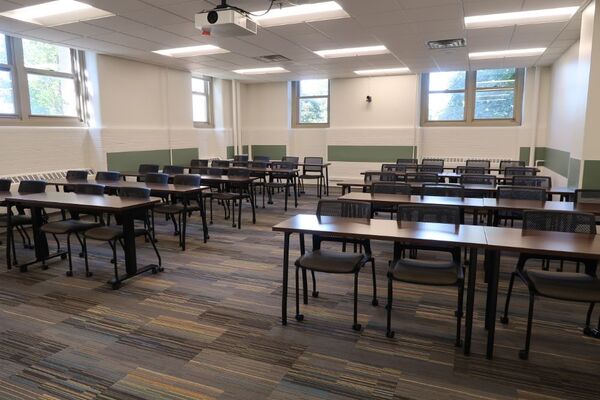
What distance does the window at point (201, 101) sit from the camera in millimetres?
10800

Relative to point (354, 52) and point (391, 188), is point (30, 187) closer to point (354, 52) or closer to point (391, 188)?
point (391, 188)

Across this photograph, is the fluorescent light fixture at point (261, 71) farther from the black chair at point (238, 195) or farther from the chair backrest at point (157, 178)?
the chair backrest at point (157, 178)

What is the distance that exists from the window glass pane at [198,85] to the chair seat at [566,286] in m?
9.53

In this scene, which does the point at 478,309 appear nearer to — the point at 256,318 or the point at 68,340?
the point at 256,318

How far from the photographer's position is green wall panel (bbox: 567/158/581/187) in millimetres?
5406

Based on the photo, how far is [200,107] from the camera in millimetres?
11062

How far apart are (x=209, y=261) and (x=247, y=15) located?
2.84 metres

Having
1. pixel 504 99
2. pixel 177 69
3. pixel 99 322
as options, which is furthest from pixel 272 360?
pixel 504 99

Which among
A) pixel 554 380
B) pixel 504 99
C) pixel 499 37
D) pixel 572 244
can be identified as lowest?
pixel 554 380

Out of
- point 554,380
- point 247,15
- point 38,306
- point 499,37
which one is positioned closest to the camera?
point 554,380

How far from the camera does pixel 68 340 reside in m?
3.02

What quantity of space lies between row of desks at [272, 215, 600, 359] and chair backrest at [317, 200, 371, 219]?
189 millimetres

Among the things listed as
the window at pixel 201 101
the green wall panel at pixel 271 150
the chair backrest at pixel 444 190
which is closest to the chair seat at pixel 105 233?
the chair backrest at pixel 444 190

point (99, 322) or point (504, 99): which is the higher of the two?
point (504, 99)
